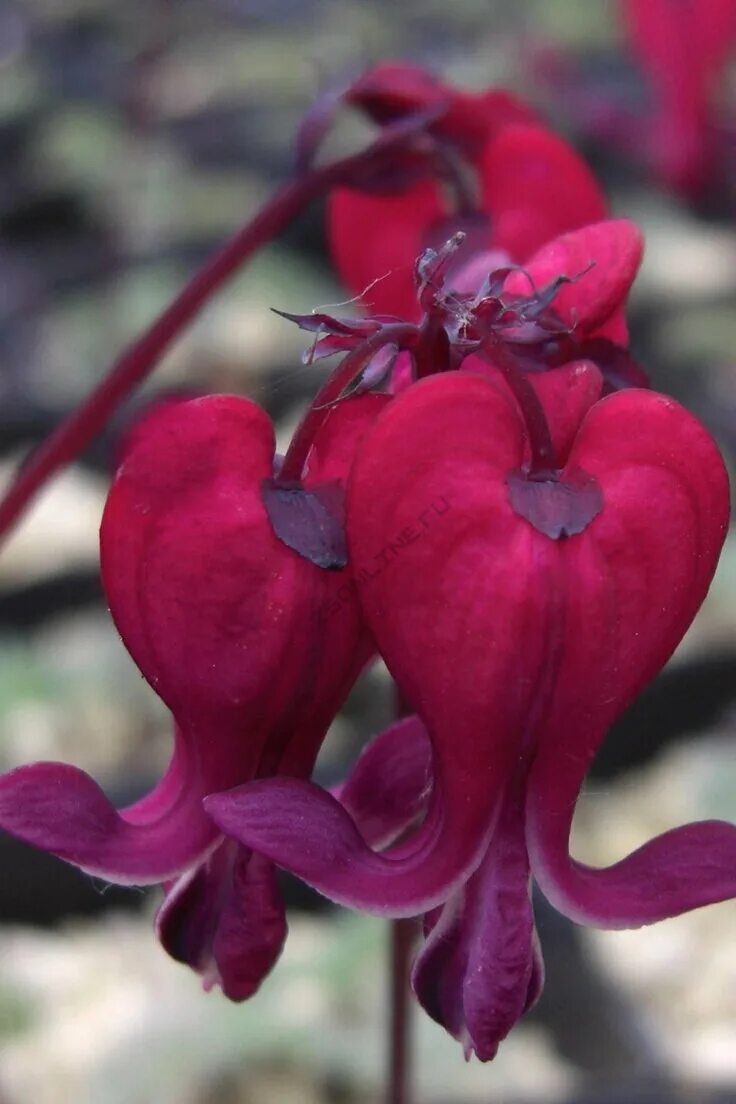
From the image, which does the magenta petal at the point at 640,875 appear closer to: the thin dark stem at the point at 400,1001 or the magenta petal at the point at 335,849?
the magenta petal at the point at 335,849

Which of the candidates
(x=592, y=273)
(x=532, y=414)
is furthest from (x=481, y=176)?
(x=532, y=414)

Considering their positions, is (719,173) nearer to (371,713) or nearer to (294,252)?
(294,252)

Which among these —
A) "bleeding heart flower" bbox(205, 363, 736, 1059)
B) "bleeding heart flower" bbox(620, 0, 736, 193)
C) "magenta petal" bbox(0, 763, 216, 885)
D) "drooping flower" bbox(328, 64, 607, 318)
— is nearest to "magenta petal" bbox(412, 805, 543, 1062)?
"bleeding heart flower" bbox(205, 363, 736, 1059)

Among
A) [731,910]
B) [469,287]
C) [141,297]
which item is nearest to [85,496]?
[141,297]

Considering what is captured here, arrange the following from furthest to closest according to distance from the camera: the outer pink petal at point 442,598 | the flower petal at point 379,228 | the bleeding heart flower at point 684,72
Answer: the bleeding heart flower at point 684,72
the flower petal at point 379,228
the outer pink petal at point 442,598

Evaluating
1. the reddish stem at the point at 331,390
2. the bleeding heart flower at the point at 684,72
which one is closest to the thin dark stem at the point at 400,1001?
the reddish stem at the point at 331,390

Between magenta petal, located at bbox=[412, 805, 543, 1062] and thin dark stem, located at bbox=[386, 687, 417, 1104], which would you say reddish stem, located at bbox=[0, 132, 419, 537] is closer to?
thin dark stem, located at bbox=[386, 687, 417, 1104]
